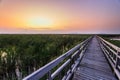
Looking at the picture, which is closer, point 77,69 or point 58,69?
point 58,69

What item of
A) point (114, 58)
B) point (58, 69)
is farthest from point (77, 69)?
point (58, 69)

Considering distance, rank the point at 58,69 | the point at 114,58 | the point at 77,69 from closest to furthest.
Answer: the point at 58,69, the point at 77,69, the point at 114,58

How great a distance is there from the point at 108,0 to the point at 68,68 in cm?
1826

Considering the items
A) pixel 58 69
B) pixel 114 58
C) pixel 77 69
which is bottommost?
pixel 77 69

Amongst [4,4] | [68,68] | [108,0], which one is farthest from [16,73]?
[108,0]

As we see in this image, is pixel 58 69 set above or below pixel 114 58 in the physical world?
above

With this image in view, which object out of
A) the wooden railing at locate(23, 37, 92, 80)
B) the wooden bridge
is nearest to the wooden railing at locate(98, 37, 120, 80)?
the wooden bridge

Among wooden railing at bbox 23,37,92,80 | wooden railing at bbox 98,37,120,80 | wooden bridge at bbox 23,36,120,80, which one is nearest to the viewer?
wooden railing at bbox 23,37,92,80

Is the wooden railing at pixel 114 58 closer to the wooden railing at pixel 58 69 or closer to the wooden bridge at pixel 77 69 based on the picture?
the wooden bridge at pixel 77 69

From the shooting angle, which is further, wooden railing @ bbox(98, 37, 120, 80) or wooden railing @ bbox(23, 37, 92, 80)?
wooden railing @ bbox(98, 37, 120, 80)

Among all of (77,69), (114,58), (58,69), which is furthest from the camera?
(114,58)

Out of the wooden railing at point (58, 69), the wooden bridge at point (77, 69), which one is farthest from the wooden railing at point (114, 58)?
the wooden railing at point (58, 69)

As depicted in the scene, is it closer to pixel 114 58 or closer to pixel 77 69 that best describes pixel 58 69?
pixel 77 69

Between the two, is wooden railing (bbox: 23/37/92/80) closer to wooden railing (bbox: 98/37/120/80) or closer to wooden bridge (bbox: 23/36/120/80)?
wooden bridge (bbox: 23/36/120/80)
